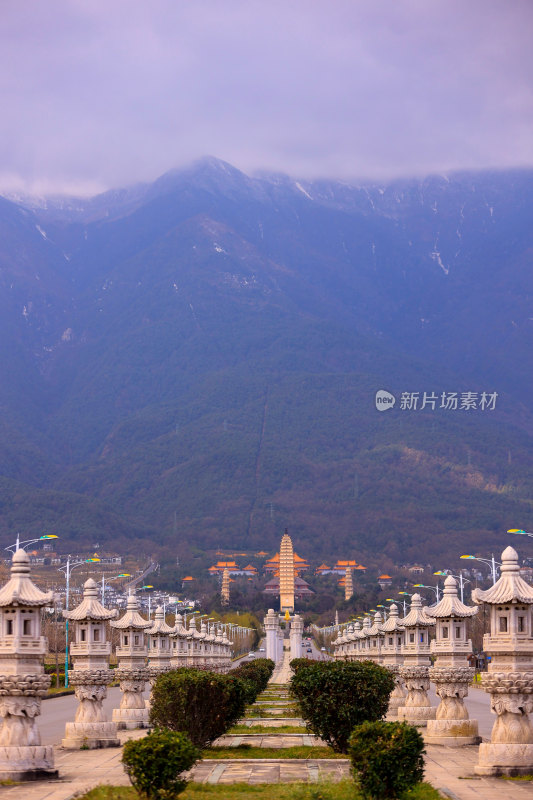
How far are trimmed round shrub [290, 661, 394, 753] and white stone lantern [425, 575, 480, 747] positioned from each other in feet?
11.8

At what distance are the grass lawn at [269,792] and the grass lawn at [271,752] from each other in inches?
254

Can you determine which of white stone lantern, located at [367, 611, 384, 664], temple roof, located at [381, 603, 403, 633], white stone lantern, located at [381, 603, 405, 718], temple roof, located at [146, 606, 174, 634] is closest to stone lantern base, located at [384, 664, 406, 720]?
white stone lantern, located at [381, 603, 405, 718]

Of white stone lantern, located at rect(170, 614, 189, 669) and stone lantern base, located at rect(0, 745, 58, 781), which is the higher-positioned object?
white stone lantern, located at rect(170, 614, 189, 669)

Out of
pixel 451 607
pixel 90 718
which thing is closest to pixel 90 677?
pixel 90 718

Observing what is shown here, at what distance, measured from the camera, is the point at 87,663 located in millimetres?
A: 36406

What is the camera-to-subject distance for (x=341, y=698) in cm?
3219

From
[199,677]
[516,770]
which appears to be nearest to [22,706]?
[199,677]

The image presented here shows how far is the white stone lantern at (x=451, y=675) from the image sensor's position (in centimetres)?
3616

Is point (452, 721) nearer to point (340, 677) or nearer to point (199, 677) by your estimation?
point (340, 677)

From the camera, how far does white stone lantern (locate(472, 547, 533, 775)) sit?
27.6 m

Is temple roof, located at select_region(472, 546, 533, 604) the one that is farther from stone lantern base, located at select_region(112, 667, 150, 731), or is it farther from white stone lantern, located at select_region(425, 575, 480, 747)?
stone lantern base, located at select_region(112, 667, 150, 731)

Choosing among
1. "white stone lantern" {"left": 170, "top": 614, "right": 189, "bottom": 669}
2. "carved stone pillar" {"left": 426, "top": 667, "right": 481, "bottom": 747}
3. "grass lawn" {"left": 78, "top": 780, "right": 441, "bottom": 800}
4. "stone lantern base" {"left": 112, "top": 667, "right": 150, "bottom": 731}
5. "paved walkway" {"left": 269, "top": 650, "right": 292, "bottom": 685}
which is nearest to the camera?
"grass lawn" {"left": 78, "top": 780, "right": 441, "bottom": 800}

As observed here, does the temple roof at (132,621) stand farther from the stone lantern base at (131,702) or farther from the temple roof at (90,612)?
the temple roof at (90,612)

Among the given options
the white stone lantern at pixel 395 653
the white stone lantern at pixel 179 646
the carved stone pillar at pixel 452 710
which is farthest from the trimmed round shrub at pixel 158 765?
the white stone lantern at pixel 179 646
